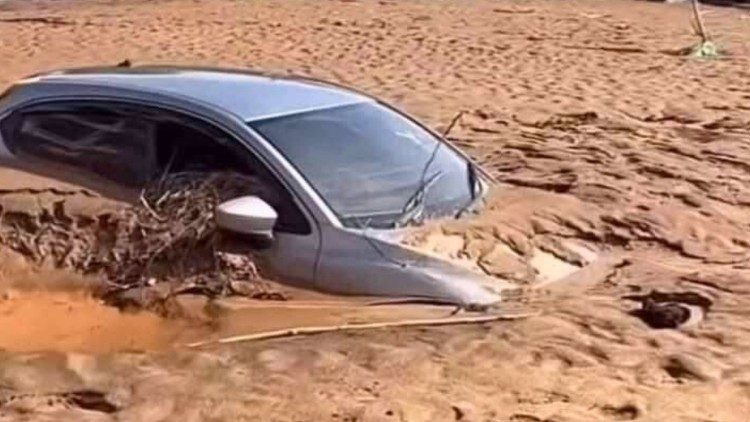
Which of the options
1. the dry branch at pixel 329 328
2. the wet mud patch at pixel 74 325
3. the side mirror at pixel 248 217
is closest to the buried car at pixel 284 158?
the side mirror at pixel 248 217

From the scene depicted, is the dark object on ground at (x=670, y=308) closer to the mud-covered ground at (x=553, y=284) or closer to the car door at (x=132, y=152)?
the mud-covered ground at (x=553, y=284)

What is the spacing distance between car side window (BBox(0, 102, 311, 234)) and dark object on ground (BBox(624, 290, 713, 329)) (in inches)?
Result: 57.5

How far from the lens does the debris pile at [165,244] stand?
6.80 meters

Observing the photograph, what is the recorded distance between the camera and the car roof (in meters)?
7.23

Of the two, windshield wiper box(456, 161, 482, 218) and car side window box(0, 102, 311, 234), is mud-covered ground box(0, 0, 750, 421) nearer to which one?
windshield wiper box(456, 161, 482, 218)

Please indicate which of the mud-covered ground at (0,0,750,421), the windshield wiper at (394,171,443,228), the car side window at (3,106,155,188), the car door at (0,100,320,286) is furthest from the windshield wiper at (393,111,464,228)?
the car side window at (3,106,155,188)

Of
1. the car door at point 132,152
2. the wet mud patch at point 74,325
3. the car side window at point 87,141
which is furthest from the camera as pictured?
the car side window at point 87,141

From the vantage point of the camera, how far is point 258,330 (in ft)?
21.4

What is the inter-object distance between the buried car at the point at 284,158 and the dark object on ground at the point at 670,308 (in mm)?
640

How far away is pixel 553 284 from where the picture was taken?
7.03 m

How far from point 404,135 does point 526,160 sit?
3.05m

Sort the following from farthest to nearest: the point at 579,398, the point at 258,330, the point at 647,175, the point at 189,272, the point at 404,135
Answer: the point at 647,175, the point at 404,135, the point at 189,272, the point at 258,330, the point at 579,398

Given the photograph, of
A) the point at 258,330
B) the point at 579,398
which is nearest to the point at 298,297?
the point at 258,330

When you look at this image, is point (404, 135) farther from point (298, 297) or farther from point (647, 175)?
point (647, 175)
